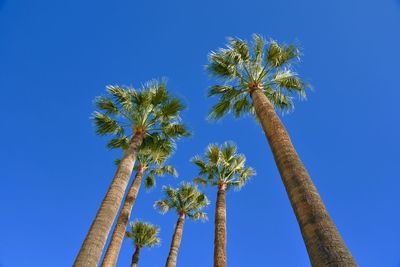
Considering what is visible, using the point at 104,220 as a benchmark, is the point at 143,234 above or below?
above

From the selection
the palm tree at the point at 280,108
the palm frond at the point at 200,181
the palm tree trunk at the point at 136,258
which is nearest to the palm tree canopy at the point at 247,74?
the palm tree at the point at 280,108

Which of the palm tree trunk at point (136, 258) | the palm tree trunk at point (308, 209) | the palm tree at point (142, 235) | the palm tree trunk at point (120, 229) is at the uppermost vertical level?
the palm tree at point (142, 235)

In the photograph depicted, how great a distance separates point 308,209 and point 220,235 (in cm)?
987

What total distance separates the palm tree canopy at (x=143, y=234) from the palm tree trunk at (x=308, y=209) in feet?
66.5

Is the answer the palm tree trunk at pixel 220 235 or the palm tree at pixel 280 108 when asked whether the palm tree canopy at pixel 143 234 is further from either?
the palm tree at pixel 280 108

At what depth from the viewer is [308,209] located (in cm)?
550

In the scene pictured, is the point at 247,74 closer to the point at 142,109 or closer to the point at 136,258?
the point at 142,109

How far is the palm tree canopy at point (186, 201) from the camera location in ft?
76.0

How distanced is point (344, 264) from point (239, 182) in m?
15.3

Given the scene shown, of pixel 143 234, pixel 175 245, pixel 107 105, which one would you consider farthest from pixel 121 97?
pixel 143 234

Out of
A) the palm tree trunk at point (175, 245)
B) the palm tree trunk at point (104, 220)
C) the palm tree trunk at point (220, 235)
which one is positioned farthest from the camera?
the palm tree trunk at point (175, 245)

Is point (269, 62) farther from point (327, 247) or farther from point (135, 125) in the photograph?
point (327, 247)

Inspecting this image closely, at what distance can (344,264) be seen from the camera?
433 cm

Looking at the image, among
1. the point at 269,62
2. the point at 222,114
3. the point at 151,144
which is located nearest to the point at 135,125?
the point at 151,144
